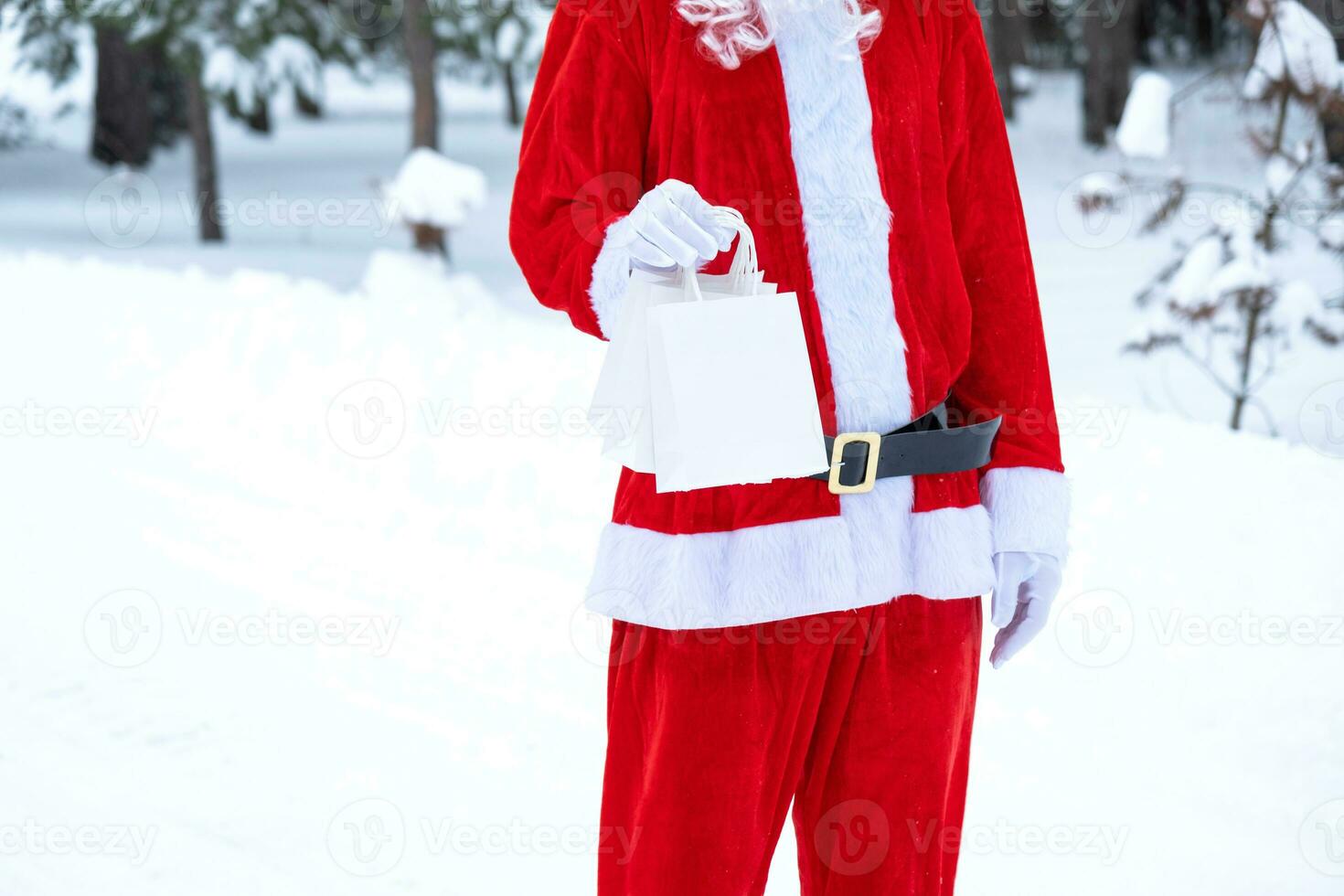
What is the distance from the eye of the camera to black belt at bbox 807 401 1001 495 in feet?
5.33

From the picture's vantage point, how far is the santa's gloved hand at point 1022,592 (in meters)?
1.80

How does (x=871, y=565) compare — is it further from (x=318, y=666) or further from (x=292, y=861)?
(x=318, y=666)

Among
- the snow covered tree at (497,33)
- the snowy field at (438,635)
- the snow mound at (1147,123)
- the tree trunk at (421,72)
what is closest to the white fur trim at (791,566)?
the snowy field at (438,635)

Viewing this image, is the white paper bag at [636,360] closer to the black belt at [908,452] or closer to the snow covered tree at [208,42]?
the black belt at [908,452]

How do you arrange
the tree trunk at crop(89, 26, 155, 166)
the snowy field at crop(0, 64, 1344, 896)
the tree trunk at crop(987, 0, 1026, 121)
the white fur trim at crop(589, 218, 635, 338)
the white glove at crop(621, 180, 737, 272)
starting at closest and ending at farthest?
the white glove at crop(621, 180, 737, 272)
the white fur trim at crop(589, 218, 635, 338)
the snowy field at crop(0, 64, 1344, 896)
the tree trunk at crop(987, 0, 1026, 121)
the tree trunk at crop(89, 26, 155, 166)

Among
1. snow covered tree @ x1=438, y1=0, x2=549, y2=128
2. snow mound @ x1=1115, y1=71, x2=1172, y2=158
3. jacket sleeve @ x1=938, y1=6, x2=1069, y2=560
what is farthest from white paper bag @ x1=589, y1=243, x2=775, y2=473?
snow covered tree @ x1=438, y1=0, x2=549, y2=128

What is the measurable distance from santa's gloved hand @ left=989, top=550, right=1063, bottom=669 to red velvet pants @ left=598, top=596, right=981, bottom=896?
43 millimetres

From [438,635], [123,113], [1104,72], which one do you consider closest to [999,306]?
[438,635]

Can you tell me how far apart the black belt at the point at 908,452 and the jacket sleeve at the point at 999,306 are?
2.6 inches

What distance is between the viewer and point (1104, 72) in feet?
58.0

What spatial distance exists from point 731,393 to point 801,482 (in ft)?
0.74

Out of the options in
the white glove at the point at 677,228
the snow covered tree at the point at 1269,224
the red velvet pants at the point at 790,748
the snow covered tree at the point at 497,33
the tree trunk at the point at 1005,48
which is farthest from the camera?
the tree trunk at the point at 1005,48

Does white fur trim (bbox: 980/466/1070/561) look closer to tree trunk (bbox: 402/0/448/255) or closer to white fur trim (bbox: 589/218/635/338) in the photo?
white fur trim (bbox: 589/218/635/338)

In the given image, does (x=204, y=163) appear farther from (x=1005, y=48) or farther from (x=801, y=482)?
(x=801, y=482)
